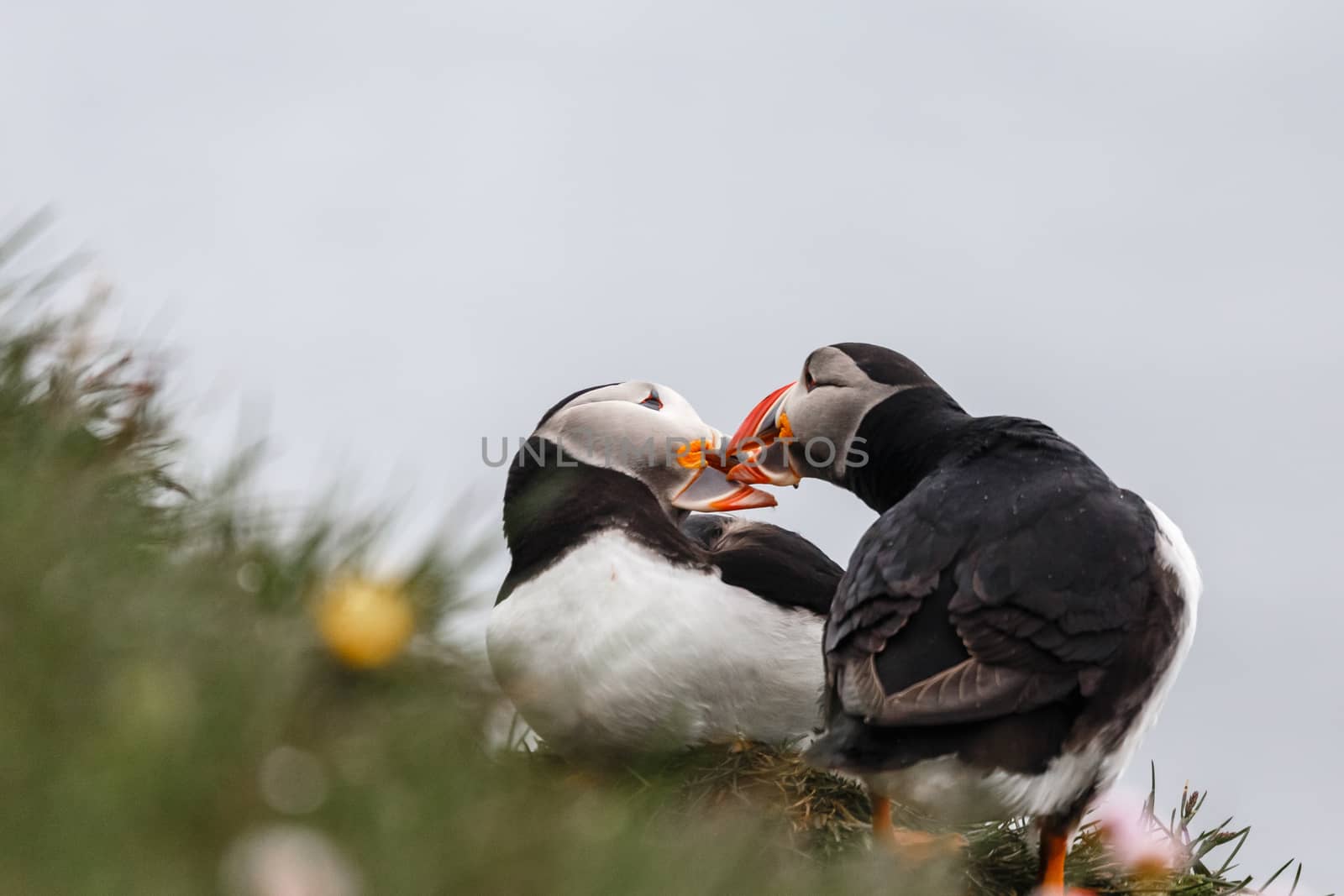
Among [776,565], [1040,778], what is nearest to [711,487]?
[776,565]

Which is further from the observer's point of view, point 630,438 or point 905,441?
point 630,438

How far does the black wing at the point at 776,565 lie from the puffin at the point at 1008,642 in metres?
0.60

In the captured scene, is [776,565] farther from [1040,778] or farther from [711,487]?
[1040,778]

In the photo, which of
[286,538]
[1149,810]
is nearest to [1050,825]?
[1149,810]

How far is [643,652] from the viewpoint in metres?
4.96

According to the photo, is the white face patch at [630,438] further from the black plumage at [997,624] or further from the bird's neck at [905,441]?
the black plumage at [997,624]

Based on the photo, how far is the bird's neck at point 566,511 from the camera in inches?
204

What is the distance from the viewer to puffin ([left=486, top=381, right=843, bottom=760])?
4.93 meters

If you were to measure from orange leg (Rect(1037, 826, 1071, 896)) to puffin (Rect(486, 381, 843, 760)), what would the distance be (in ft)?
2.99

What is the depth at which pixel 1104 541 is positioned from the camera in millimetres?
4406

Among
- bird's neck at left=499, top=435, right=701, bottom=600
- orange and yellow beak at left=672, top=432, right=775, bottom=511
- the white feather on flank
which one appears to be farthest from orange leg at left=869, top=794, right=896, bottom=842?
orange and yellow beak at left=672, top=432, right=775, bottom=511

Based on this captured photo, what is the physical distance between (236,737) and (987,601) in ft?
9.01

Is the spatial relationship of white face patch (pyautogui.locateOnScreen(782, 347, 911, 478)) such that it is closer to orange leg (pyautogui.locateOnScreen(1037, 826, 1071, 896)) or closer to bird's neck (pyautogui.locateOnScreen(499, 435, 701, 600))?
bird's neck (pyautogui.locateOnScreen(499, 435, 701, 600))

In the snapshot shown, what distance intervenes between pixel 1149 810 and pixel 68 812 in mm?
4650
